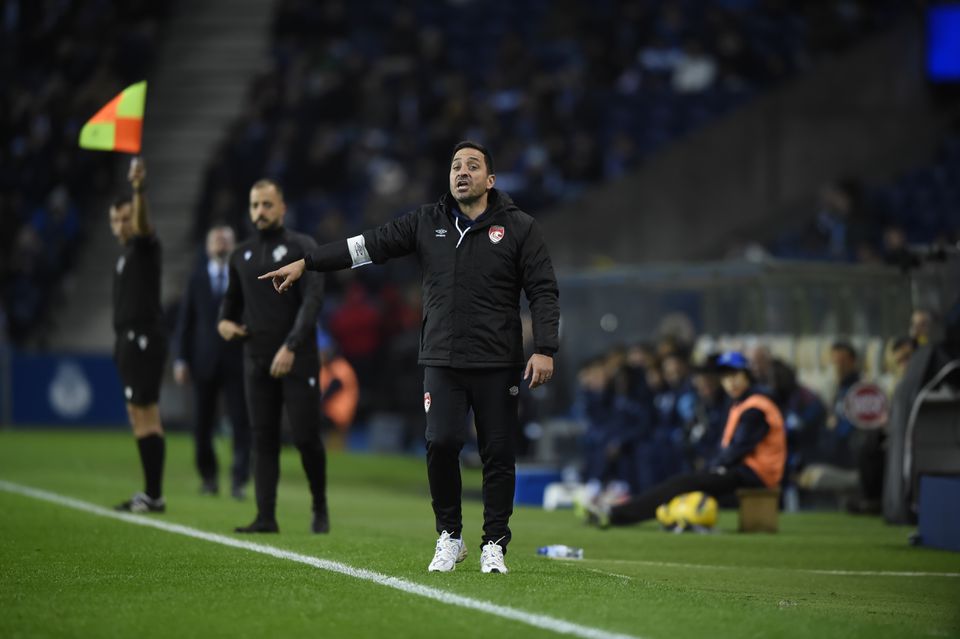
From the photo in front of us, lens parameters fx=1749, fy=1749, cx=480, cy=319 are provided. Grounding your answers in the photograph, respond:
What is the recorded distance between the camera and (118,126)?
12875 millimetres

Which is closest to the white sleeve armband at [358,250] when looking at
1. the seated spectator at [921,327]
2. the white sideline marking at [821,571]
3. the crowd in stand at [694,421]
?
the white sideline marking at [821,571]

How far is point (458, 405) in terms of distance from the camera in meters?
9.09

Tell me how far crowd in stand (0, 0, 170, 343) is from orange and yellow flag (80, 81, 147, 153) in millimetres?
16510

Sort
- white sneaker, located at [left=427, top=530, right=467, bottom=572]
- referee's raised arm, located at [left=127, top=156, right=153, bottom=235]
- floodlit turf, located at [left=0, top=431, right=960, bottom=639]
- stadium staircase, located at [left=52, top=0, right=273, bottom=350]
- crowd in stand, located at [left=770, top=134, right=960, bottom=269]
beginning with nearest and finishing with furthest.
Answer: floodlit turf, located at [left=0, top=431, right=960, bottom=639] → white sneaker, located at [left=427, top=530, right=467, bottom=572] → referee's raised arm, located at [left=127, top=156, right=153, bottom=235] → crowd in stand, located at [left=770, top=134, right=960, bottom=269] → stadium staircase, located at [left=52, top=0, right=273, bottom=350]

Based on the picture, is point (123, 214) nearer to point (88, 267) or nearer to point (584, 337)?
point (584, 337)

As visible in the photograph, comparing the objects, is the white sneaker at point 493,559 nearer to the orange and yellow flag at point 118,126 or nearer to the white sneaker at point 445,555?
the white sneaker at point 445,555

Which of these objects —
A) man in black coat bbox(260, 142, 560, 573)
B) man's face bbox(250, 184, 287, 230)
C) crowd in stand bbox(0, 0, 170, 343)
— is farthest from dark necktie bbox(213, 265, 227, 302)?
crowd in stand bbox(0, 0, 170, 343)

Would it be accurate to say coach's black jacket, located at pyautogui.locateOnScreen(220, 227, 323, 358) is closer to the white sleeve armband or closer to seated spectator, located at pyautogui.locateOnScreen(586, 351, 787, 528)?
the white sleeve armband

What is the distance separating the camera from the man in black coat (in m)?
9.02

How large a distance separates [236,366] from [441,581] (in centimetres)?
775

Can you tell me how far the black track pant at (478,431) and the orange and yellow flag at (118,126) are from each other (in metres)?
4.68

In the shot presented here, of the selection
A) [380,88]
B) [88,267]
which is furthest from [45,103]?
[380,88]

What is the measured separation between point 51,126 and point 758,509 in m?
20.2

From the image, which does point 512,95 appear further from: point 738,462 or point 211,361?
point 738,462
